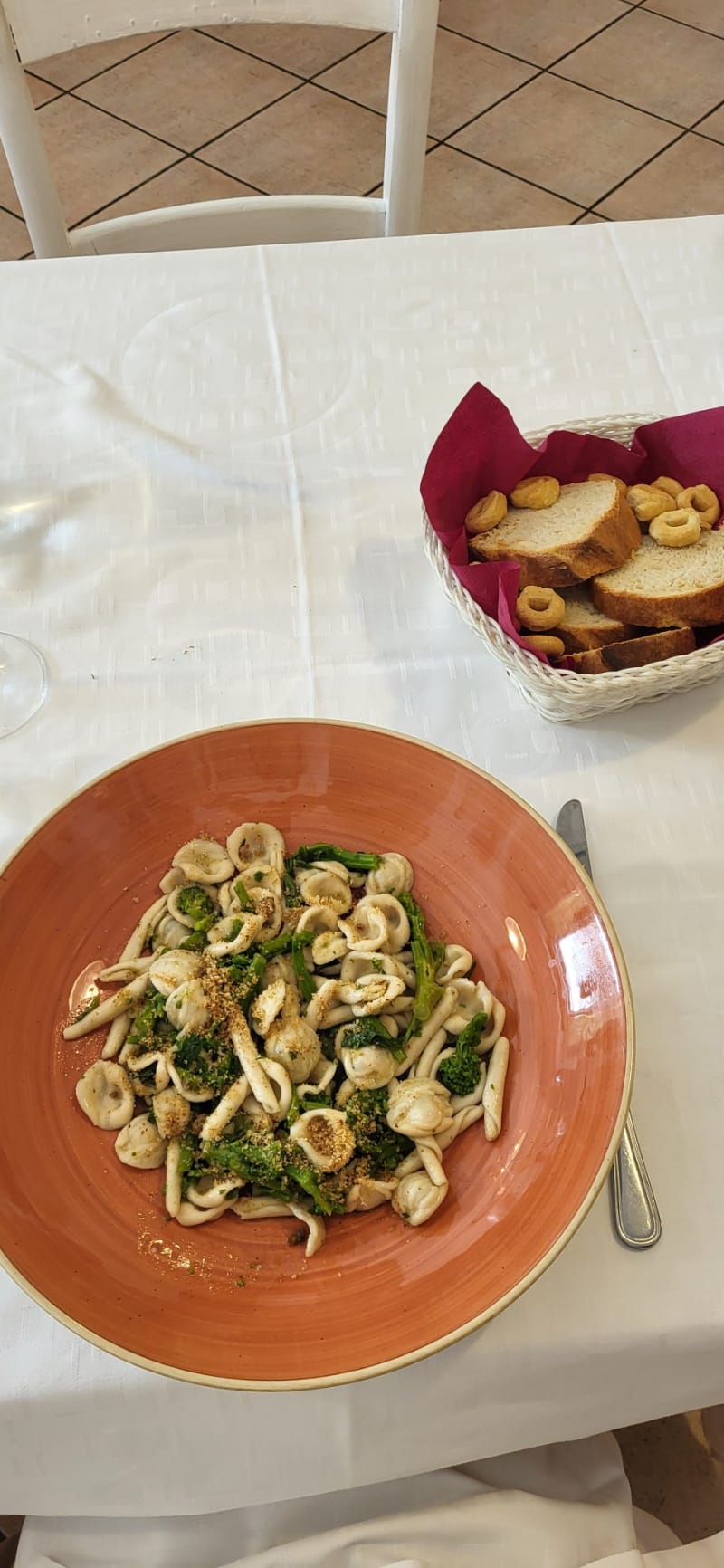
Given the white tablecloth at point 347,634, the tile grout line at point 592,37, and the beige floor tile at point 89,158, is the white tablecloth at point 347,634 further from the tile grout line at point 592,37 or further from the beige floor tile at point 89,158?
the tile grout line at point 592,37

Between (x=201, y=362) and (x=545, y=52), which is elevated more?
(x=201, y=362)

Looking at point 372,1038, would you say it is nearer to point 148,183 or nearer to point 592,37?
point 148,183

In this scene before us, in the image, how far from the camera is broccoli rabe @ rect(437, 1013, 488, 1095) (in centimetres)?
70

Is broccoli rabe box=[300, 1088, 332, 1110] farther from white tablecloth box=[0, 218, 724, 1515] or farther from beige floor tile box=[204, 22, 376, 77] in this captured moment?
beige floor tile box=[204, 22, 376, 77]

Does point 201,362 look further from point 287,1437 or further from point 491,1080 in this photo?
point 287,1437

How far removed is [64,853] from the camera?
77 centimetres

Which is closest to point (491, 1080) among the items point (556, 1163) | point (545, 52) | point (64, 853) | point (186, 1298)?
point (556, 1163)

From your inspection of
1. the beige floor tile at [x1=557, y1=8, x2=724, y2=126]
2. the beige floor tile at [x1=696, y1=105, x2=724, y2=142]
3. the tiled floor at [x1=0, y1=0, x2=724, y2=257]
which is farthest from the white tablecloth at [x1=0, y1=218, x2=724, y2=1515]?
the beige floor tile at [x1=557, y1=8, x2=724, y2=126]

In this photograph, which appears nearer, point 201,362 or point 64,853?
point 64,853

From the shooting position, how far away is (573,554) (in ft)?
3.01

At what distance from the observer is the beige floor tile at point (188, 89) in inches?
118

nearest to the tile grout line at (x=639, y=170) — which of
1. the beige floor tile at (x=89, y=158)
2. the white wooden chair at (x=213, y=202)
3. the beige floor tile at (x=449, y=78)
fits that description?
the beige floor tile at (x=449, y=78)

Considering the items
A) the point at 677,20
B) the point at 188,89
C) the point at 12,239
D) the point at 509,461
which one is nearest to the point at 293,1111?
the point at 509,461

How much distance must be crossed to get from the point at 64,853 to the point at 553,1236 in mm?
380
